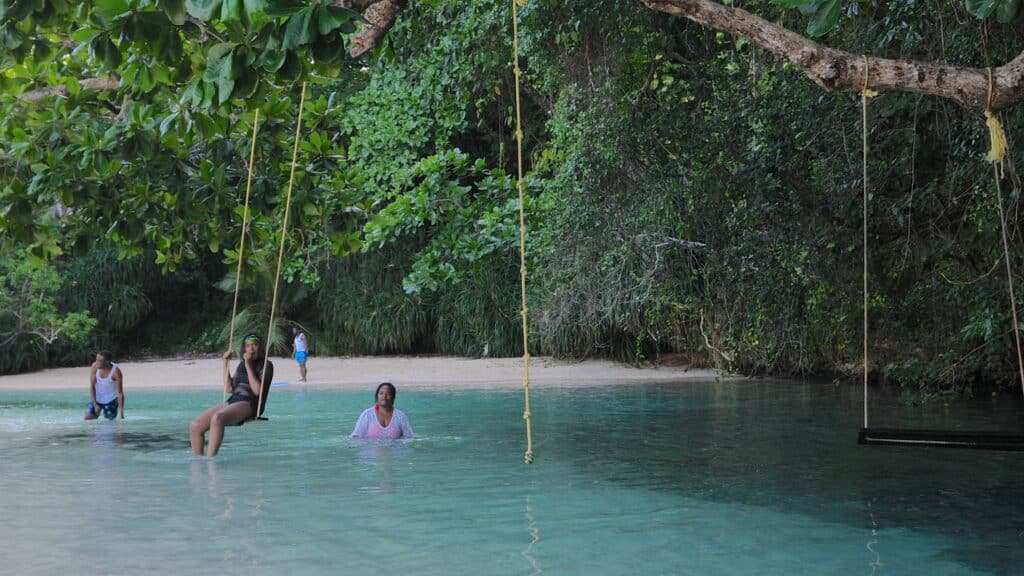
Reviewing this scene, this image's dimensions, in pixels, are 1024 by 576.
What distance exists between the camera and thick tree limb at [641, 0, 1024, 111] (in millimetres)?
6184

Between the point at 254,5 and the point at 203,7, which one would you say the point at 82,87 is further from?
the point at 254,5

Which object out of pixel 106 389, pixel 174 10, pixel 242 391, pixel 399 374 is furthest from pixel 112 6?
Answer: pixel 399 374

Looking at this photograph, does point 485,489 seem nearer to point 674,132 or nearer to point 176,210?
point 176,210

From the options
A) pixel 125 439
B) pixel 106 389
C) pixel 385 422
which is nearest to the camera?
pixel 385 422

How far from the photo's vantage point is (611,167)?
15.1 metres

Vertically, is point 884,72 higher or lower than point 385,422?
A: higher

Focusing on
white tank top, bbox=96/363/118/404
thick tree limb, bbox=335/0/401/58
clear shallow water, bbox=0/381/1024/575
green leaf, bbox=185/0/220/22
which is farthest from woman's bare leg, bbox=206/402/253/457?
green leaf, bbox=185/0/220/22

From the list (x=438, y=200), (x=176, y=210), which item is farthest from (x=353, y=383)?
(x=176, y=210)

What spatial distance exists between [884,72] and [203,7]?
3.61 metres

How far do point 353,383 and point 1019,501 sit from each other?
50.0 feet

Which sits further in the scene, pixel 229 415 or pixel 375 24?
pixel 229 415

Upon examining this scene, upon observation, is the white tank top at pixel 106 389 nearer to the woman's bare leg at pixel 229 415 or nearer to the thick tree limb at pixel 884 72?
the woman's bare leg at pixel 229 415

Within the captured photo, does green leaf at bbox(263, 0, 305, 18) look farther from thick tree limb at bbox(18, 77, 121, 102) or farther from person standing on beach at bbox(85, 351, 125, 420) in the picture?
person standing on beach at bbox(85, 351, 125, 420)

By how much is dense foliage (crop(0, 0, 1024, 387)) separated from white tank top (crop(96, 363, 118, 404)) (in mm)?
2074
